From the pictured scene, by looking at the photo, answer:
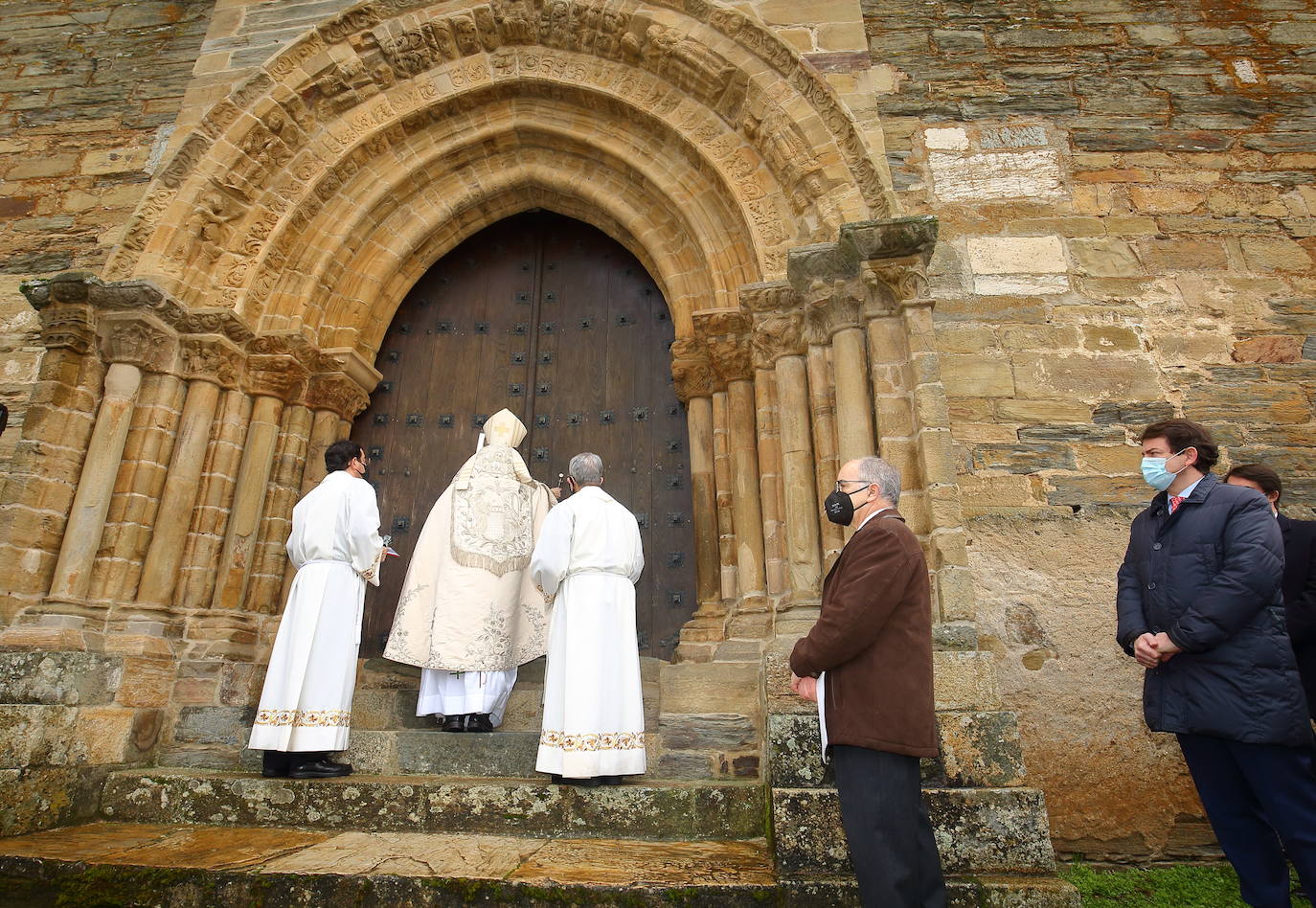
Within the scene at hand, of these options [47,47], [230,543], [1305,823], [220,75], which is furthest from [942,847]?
[47,47]

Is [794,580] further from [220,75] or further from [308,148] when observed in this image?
[220,75]

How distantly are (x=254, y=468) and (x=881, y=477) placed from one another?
4.28m

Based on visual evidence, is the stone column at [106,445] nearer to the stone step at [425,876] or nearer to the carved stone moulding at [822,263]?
the stone step at [425,876]

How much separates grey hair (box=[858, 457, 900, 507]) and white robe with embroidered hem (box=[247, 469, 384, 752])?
2716 mm

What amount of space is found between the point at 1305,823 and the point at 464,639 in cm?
362

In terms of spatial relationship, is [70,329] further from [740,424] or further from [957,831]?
[957,831]

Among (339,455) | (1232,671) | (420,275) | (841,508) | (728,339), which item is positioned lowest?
(1232,671)

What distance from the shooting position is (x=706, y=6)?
5.49 m

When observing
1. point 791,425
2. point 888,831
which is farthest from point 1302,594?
point 791,425

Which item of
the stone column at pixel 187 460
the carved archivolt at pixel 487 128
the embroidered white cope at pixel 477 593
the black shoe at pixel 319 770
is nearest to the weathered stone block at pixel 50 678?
the stone column at pixel 187 460

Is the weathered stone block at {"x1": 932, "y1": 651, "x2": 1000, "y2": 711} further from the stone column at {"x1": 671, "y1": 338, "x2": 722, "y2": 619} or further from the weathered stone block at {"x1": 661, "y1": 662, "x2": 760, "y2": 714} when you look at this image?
the stone column at {"x1": 671, "y1": 338, "x2": 722, "y2": 619}

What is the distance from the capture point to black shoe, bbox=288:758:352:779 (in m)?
3.79

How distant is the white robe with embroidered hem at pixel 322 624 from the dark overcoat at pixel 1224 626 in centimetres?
359

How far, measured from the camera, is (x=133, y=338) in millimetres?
5020
